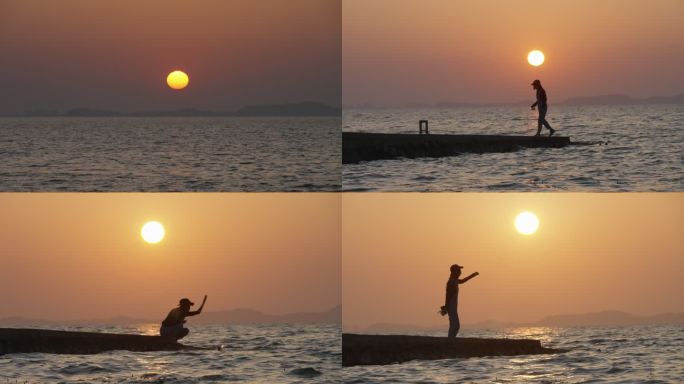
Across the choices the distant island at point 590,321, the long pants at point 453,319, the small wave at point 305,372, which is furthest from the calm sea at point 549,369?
the distant island at point 590,321

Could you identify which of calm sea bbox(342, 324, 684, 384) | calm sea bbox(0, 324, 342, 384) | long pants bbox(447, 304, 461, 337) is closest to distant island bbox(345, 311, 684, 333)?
calm sea bbox(0, 324, 342, 384)

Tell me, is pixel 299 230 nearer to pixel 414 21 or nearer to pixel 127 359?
pixel 127 359

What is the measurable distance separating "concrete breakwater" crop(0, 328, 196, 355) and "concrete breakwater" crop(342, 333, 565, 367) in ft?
15.2

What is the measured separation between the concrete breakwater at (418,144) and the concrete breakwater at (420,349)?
1403 centimetres

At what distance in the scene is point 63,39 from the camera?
80.1 m

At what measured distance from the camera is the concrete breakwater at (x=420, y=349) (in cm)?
2183

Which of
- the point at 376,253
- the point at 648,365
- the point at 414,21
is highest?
the point at 414,21

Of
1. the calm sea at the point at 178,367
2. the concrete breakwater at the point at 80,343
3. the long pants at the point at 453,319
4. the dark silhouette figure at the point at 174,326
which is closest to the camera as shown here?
the long pants at the point at 453,319

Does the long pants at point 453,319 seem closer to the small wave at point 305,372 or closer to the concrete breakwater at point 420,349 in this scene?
the concrete breakwater at point 420,349

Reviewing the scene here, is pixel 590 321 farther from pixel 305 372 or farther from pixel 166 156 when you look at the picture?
pixel 166 156

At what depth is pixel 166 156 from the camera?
8844 cm

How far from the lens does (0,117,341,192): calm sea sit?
65.3 meters

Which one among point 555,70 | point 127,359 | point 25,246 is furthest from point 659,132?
point 127,359

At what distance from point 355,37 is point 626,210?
62.1 feet
